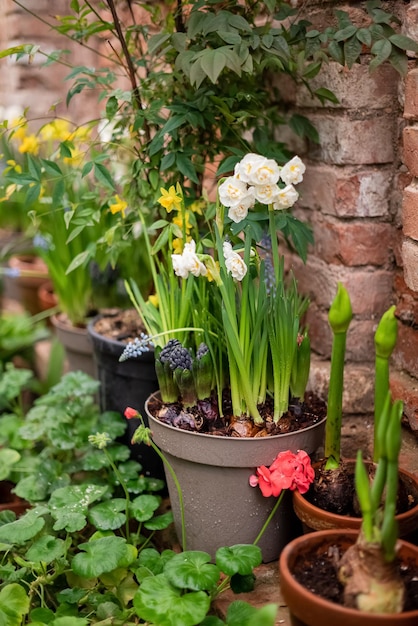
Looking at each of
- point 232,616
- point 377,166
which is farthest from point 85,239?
point 232,616

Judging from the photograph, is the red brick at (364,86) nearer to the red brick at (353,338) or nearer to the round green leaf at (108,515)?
the red brick at (353,338)

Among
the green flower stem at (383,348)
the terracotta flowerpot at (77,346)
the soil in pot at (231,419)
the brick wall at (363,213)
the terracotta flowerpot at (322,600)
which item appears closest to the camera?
the terracotta flowerpot at (322,600)

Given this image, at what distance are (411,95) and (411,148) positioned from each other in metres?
0.11

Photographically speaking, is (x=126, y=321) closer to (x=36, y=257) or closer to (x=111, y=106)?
(x=111, y=106)

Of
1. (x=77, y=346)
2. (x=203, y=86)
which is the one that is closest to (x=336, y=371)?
(x=203, y=86)

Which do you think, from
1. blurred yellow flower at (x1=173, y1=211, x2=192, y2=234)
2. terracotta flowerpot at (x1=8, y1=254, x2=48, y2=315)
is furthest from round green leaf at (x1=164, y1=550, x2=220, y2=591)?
terracotta flowerpot at (x1=8, y1=254, x2=48, y2=315)

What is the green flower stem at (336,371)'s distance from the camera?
52.7 inches

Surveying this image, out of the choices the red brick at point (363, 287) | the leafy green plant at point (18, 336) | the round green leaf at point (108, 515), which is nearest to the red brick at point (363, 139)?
the red brick at point (363, 287)

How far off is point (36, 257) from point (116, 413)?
1817mm

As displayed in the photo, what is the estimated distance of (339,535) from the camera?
1.33 meters

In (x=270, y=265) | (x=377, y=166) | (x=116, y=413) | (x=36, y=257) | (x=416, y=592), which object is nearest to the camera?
(x=416, y=592)

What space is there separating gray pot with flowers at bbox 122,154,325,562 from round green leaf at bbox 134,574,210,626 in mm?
236

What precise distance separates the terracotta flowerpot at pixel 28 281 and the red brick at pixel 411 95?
6.91ft

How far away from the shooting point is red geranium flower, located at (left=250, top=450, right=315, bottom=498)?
149cm
